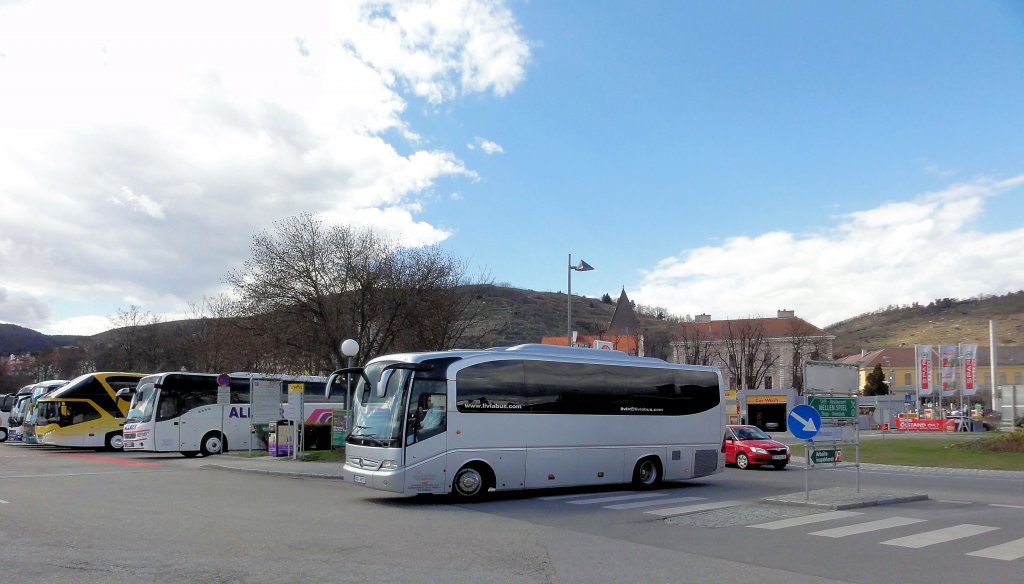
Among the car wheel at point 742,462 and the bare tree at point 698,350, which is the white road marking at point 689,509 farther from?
the bare tree at point 698,350

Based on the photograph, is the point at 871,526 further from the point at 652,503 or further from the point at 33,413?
the point at 33,413

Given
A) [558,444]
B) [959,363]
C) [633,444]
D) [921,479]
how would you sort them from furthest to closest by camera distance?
1. [959,363]
2. [921,479]
3. [633,444]
4. [558,444]

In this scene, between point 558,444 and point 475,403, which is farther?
point 558,444

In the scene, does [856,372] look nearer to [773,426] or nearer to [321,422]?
[321,422]

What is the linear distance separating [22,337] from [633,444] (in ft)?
408

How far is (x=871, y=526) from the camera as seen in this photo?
42.6ft

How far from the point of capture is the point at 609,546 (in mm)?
11000

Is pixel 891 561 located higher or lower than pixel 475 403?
lower

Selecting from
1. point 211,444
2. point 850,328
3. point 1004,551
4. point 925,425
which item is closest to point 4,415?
point 211,444

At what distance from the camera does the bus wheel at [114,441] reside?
35094 millimetres

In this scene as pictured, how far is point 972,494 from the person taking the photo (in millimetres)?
19141

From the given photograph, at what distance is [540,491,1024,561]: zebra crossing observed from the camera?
446 inches

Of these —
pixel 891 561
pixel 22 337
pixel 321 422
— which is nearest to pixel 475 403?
pixel 891 561

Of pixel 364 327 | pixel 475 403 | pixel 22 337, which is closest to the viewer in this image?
pixel 475 403
